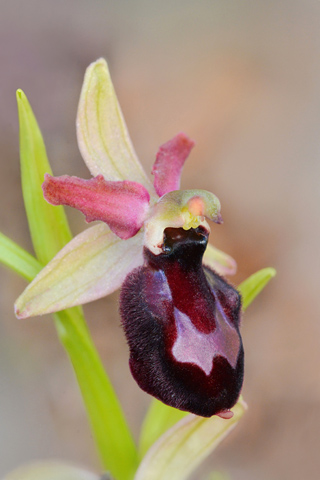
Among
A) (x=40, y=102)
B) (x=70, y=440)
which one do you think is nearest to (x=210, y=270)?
(x=70, y=440)

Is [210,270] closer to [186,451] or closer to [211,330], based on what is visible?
[211,330]

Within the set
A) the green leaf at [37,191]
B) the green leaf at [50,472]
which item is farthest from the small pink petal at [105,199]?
the green leaf at [50,472]

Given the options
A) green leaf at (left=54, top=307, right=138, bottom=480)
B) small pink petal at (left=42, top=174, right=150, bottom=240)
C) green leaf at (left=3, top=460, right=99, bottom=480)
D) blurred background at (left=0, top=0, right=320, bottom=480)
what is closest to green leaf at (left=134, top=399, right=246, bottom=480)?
green leaf at (left=54, top=307, right=138, bottom=480)

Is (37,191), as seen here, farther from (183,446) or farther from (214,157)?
(214,157)

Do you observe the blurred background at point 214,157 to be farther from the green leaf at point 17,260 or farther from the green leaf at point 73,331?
the green leaf at point 17,260

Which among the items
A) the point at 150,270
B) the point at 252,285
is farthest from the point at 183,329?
the point at 252,285

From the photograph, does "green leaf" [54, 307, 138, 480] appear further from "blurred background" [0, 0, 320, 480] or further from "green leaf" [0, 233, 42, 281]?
"blurred background" [0, 0, 320, 480]
